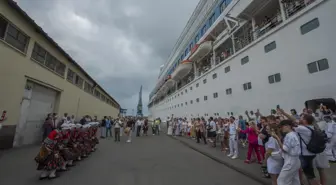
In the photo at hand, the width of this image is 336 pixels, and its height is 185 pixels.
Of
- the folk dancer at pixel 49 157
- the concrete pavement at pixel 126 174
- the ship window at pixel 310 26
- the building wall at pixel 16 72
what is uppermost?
the ship window at pixel 310 26

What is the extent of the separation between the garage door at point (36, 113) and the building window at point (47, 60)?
1597 millimetres

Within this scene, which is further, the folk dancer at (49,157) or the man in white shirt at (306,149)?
the folk dancer at (49,157)

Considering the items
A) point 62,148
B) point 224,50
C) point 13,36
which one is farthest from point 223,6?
point 62,148

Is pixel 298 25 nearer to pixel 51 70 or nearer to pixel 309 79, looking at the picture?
pixel 309 79

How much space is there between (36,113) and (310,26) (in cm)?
1641

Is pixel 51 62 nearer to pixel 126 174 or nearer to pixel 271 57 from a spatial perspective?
pixel 126 174

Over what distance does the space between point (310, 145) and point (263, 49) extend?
9.76m

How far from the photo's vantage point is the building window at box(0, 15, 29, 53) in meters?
6.80

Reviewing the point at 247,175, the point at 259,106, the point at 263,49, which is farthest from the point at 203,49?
the point at 247,175

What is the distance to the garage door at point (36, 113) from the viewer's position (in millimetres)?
8594

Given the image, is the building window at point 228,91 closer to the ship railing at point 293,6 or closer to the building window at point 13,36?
the ship railing at point 293,6

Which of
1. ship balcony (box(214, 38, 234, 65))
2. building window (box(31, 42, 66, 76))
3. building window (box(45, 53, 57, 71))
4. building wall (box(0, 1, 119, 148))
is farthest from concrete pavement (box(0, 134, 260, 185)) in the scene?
ship balcony (box(214, 38, 234, 65))

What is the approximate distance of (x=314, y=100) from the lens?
7457 millimetres

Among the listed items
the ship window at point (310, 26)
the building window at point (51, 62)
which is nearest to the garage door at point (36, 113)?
the building window at point (51, 62)
